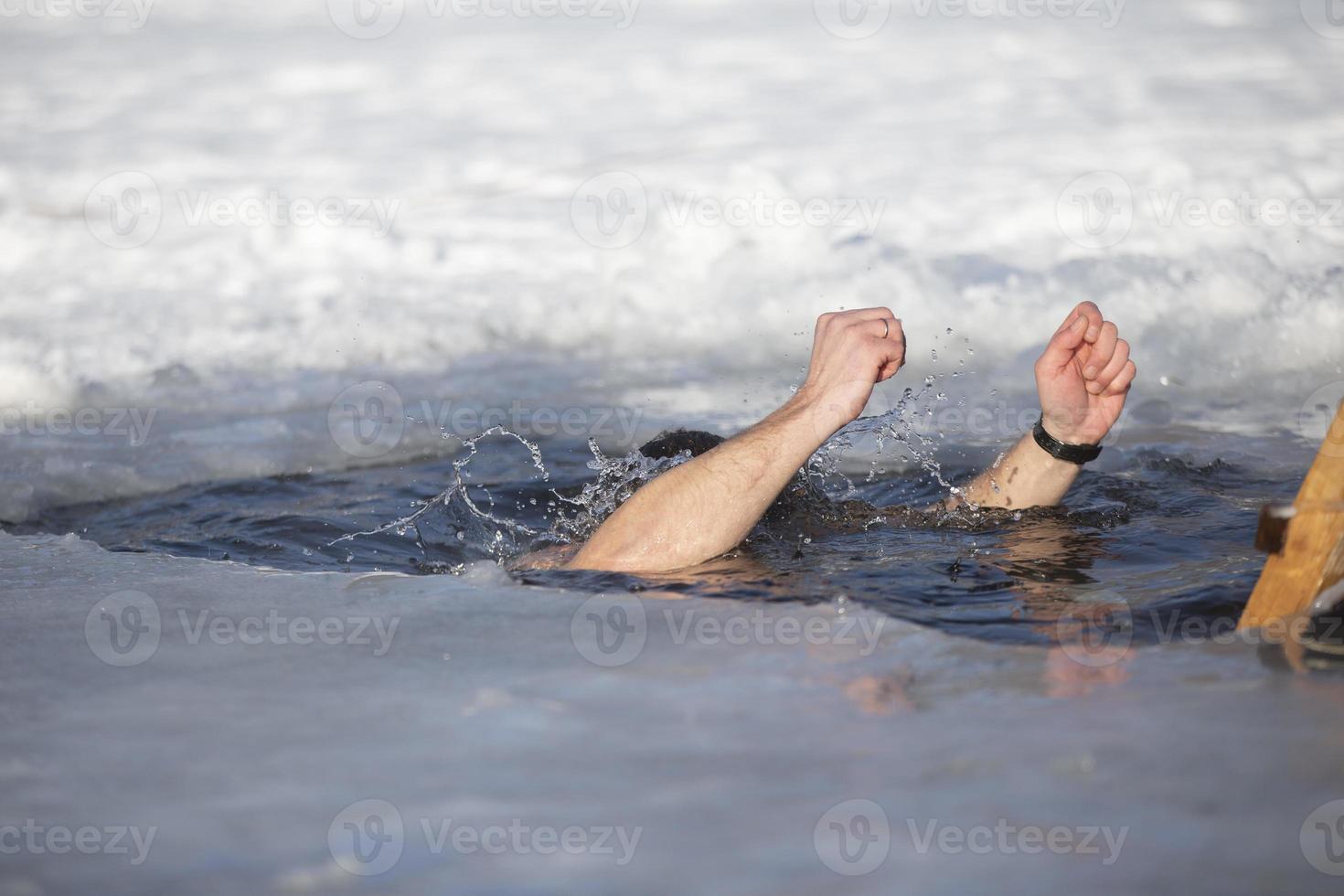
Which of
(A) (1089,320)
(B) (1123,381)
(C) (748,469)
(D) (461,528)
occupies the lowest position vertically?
(D) (461,528)

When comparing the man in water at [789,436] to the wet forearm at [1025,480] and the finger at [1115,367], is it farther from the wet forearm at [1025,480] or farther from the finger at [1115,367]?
the wet forearm at [1025,480]

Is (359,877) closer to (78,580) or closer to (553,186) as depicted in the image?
(78,580)

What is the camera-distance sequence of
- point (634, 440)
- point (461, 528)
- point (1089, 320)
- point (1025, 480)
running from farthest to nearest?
point (634, 440)
point (461, 528)
point (1025, 480)
point (1089, 320)

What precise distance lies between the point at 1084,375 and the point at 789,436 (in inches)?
30.4

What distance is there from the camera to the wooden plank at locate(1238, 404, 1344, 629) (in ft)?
6.43

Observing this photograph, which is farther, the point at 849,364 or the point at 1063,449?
the point at 1063,449

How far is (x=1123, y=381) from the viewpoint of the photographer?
2963 millimetres

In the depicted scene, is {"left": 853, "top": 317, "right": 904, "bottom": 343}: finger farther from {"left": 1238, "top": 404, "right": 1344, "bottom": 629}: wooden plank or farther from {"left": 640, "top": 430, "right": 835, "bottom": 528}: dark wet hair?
{"left": 1238, "top": 404, "right": 1344, "bottom": 629}: wooden plank

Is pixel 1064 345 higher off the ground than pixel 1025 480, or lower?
higher

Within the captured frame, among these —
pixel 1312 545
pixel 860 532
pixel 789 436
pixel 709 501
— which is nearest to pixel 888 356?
pixel 789 436

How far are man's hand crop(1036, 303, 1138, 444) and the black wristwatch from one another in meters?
0.03

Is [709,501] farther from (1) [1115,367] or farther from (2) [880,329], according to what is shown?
(1) [1115,367]

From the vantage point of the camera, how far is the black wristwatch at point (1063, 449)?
122 inches

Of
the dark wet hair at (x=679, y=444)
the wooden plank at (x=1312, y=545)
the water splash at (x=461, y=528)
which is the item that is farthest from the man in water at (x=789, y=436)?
the wooden plank at (x=1312, y=545)
